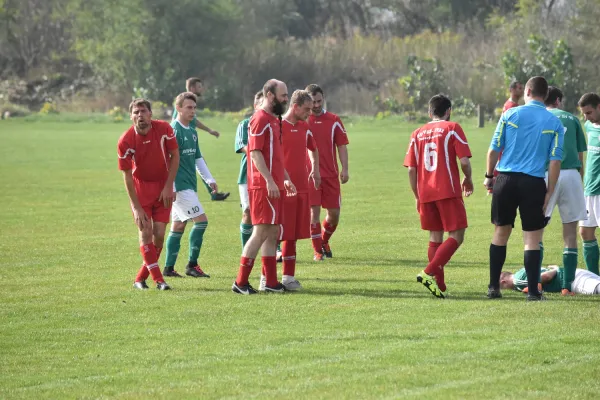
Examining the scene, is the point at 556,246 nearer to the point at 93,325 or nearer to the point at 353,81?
the point at 93,325

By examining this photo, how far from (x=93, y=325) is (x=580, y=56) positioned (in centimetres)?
5285

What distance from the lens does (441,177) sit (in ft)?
33.4

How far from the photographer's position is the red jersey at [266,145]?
401 inches

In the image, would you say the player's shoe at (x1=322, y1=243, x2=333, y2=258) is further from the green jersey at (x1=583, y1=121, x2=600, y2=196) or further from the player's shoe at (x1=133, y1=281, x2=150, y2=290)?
the green jersey at (x1=583, y1=121, x2=600, y2=196)

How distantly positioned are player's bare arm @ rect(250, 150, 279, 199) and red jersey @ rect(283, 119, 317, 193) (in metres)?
0.77

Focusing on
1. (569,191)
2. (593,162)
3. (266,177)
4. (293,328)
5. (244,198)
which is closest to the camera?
(293,328)

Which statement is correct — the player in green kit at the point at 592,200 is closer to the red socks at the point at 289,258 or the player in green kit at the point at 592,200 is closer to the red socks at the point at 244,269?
the red socks at the point at 289,258

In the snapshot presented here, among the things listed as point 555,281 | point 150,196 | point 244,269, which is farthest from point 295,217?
point 555,281

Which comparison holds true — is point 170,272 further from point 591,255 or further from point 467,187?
point 591,255

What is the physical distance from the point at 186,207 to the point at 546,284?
13.0 ft

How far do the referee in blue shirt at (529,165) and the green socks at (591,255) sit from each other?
129 centimetres

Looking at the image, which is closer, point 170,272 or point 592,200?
point 592,200

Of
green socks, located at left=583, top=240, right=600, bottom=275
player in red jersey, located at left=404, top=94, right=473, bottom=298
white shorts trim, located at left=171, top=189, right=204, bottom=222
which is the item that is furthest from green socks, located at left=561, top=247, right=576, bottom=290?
white shorts trim, located at left=171, top=189, right=204, bottom=222

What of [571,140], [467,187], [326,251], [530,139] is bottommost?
[326,251]
